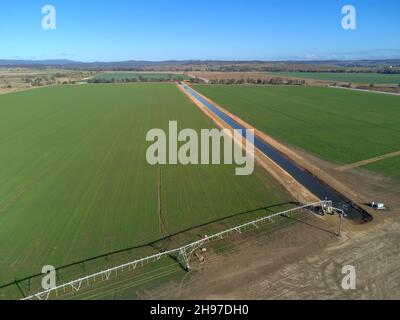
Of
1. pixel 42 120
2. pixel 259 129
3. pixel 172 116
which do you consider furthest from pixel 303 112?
pixel 42 120

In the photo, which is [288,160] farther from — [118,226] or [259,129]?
[118,226]
